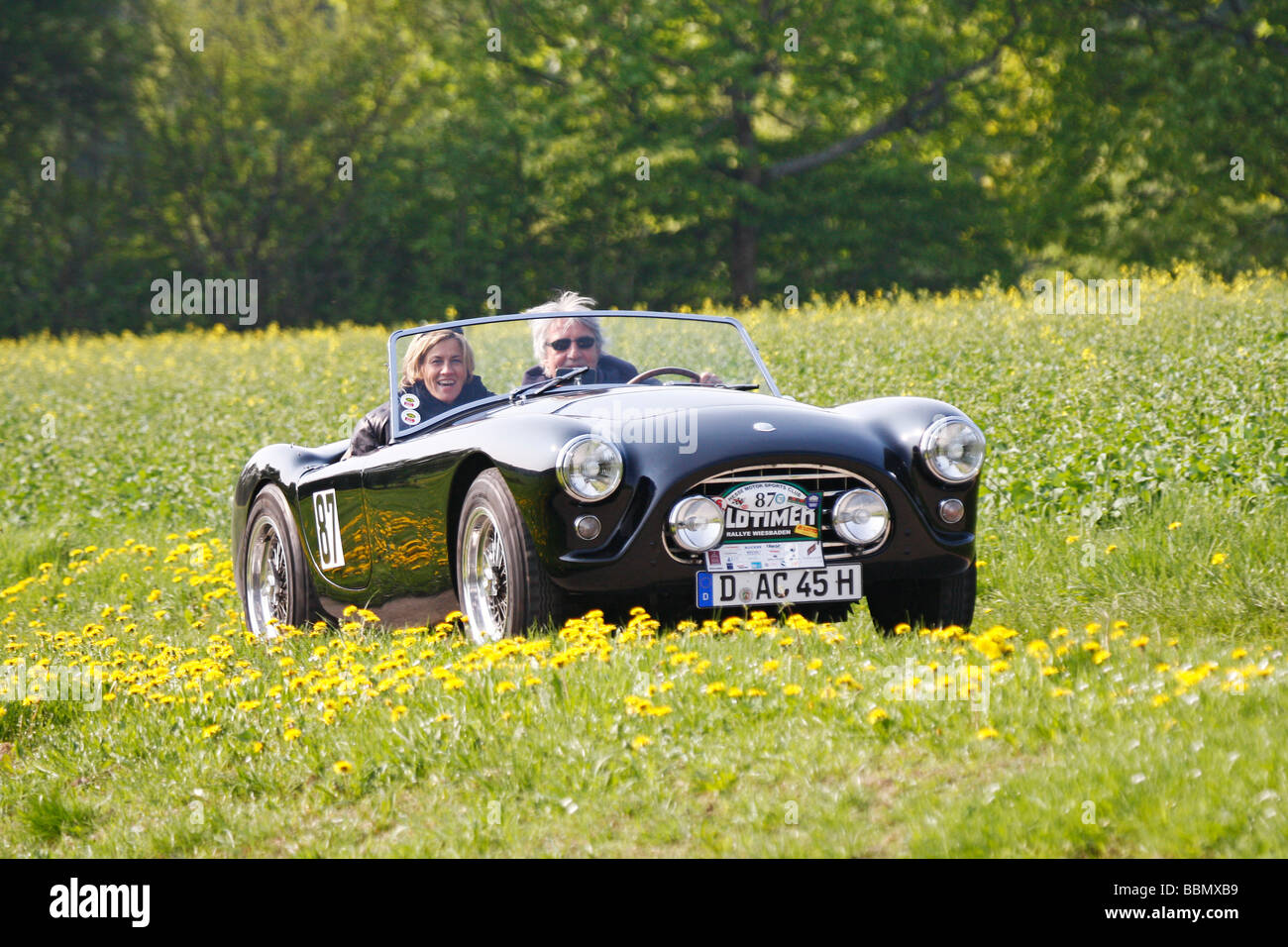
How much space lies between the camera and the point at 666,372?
23.5 feet

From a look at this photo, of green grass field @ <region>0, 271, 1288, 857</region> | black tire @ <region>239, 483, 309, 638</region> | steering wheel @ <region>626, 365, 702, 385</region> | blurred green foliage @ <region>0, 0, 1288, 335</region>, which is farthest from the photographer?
blurred green foliage @ <region>0, 0, 1288, 335</region>

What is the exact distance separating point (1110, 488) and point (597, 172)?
3307 centimetres

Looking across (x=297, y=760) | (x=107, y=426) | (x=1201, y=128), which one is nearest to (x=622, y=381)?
(x=297, y=760)

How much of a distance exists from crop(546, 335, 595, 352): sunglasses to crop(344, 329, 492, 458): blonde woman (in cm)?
38

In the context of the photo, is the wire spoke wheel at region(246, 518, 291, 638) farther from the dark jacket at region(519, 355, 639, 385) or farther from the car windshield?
the dark jacket at region(519, 355, 639, 385)

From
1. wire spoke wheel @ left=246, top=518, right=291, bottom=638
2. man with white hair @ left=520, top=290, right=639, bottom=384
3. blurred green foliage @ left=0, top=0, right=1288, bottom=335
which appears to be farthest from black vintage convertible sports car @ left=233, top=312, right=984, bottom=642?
blurred green foliage @ left=0, top=0, right=1288, bottom=335

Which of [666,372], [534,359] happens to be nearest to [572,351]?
[534,359]

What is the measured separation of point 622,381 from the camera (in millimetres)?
7051

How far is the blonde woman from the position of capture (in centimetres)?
718

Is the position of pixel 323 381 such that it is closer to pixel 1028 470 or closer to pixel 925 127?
pixel 1028 470
